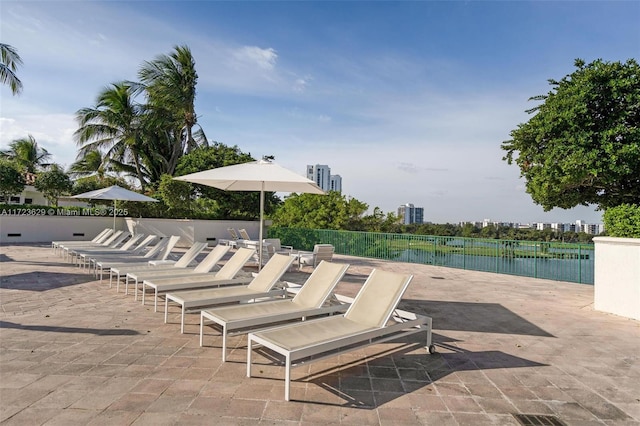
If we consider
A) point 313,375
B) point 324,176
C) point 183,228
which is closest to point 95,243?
point 183,228

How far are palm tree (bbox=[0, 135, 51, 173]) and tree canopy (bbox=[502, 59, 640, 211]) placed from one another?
41535 millimetres

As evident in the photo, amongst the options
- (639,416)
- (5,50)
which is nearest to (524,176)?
(639,416)

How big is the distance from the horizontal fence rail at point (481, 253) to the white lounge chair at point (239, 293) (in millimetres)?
9064

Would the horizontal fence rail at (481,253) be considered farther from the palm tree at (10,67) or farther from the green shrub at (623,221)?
the palm tree at (10,67)

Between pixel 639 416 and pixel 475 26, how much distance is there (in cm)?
1246

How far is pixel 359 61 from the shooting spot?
13.8m

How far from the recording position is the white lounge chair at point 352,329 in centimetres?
319

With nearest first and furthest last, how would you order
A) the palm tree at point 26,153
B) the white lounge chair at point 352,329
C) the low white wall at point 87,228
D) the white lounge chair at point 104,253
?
the white lounge chair at point 352,329, the white lounge chair at point 104,253, the low white wall at point 87,228, the palm tree at point 26,153

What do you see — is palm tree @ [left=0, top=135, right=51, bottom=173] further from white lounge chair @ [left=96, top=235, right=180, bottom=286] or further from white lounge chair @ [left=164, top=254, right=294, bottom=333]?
white lounge chair @ [left=164, top=254, right=294, bottom=333]

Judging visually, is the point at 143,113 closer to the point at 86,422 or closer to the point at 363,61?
the point at 363,61

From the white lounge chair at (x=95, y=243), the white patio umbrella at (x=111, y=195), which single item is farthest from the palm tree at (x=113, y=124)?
the white lounge chair at (x=95, y=243)

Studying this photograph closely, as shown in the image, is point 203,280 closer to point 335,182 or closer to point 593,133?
point 593,133

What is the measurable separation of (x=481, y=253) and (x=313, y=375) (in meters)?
10.7

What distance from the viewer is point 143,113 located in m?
22.9
